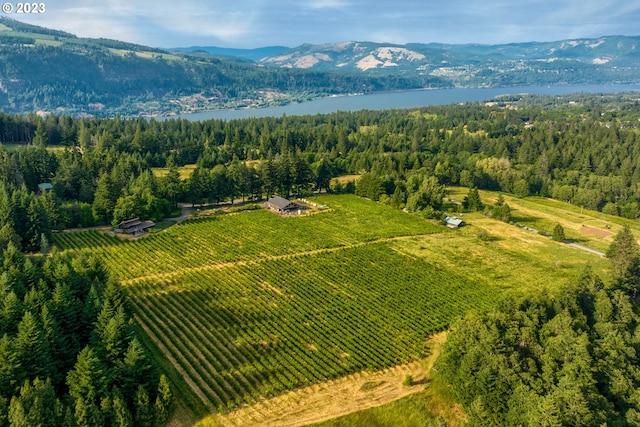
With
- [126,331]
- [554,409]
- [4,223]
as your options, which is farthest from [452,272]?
[4,223]

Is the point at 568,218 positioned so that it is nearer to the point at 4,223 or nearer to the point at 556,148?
the point at 556,148

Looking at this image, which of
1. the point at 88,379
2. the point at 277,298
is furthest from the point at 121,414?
the point at 277,298

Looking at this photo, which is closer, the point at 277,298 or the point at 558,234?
the point at 277,298

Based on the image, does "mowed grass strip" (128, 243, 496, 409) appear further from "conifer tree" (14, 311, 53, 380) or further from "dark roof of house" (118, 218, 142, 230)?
"dark roof of house" (118, 218, 142, 230)

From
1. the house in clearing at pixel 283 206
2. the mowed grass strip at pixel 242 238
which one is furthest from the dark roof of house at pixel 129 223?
the house in clearing at pixel 283 206

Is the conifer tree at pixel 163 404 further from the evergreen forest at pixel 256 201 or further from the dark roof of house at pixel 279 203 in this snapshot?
the dark roof of house at pixel 279 203

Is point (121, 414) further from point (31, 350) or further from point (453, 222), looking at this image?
point (453, 222)
